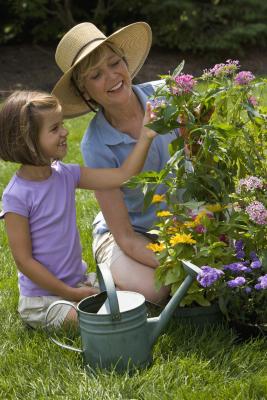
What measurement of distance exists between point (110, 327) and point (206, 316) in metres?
0.47

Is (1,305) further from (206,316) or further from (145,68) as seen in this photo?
(145,68)

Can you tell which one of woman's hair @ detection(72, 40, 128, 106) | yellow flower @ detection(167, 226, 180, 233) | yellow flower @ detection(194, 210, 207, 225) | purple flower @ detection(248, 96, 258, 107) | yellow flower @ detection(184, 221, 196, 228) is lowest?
yellow flower @ detection(167, 226, 180, 233)

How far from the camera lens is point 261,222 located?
2309mm

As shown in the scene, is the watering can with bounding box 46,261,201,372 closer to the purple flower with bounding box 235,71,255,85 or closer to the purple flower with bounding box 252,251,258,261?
the purple flower with bounding box 252,251,258,261

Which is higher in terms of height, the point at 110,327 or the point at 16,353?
the point at 110,327

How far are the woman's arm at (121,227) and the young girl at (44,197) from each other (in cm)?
8

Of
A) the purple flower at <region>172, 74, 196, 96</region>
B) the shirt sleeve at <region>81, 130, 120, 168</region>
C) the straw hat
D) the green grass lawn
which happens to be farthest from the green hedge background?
the green grass lawn

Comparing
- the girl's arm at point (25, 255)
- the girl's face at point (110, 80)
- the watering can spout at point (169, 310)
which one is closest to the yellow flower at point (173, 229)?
the watering can spout at point (169, 310)

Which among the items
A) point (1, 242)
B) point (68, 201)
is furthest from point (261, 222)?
point (1, 242)

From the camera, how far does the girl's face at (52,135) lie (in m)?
2.63

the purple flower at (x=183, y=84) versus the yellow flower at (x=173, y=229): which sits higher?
the purple flower at (x=183, y=84)

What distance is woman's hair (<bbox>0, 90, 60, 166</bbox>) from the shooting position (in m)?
2.61

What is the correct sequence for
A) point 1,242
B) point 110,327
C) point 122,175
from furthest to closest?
1. point 1,242
2. point 122,175
3. point 110,327

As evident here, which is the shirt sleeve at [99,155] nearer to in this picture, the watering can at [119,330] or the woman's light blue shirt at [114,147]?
the woman's light blue shirt at [114,147]
